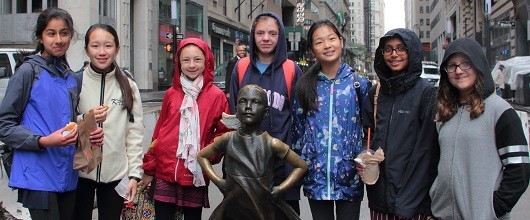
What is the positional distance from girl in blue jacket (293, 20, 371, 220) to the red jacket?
621mm

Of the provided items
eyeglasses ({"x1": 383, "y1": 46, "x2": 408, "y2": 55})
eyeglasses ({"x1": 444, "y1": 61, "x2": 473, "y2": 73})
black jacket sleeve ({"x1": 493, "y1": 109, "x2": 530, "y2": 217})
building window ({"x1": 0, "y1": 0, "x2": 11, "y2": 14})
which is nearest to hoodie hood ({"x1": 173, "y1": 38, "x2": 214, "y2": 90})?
eyeglasses ({"x1": 383, "y1": 46, "x2": 408, "y2": 55})

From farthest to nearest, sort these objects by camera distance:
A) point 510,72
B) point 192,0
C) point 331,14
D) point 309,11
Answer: point 331,14
point 309,11
point 192,0
point 510,72

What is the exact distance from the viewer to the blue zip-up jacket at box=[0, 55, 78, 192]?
3.20 m

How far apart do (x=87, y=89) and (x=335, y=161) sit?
177cm

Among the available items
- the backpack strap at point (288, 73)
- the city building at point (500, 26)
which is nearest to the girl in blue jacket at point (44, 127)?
the backpack strap at point (288, 73)

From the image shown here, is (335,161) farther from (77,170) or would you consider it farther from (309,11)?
(309,11)

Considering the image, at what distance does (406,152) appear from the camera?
3400mm

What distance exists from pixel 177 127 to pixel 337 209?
1.29 m

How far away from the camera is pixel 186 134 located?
12.7ft

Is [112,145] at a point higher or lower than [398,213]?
higher

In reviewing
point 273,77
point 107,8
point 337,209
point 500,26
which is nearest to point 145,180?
point 273,77

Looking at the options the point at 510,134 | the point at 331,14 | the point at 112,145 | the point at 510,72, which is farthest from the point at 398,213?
the point at 331,14

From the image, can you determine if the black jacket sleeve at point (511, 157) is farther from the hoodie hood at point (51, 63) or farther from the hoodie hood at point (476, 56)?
the hoodie hood at point (51, 63)

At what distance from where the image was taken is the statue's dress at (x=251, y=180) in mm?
3195
